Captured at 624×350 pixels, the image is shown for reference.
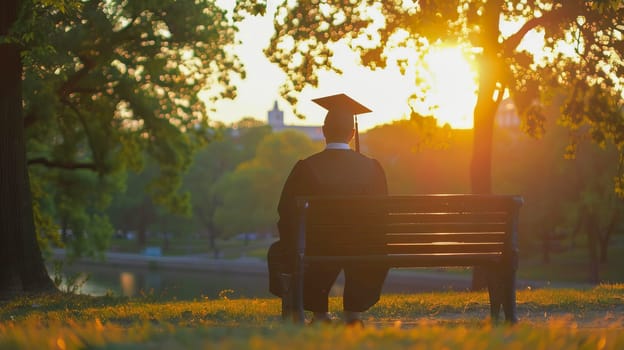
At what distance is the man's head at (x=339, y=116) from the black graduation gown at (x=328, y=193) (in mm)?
180

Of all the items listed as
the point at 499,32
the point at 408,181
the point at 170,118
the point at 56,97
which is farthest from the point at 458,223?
the point at 408,181

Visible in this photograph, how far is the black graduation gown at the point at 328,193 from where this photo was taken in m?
7.81

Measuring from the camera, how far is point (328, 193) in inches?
311

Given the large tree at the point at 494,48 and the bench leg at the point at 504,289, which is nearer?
the bench leg at the point at 504,289

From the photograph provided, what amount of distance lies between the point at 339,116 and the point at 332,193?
0.69 meters

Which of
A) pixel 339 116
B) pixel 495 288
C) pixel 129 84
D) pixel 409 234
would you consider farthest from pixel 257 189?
pixel 409 234

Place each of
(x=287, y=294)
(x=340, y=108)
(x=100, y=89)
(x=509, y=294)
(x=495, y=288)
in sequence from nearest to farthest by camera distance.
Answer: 1. (x=287, y=294)
2. (x=509, y=294)
3. (x=340, y=108)
4. (x=495, y=288)
5. (x=100, y=89)

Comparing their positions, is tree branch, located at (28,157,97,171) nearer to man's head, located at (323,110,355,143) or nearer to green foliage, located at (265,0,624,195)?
green foliage, located at (265,0,624,195)

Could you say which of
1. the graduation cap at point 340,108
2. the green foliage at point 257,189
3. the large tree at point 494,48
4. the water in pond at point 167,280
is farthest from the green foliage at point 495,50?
the green foliage at point 257,189

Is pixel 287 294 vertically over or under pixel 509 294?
over

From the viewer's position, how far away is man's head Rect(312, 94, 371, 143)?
8062mm

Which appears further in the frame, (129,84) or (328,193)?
(129,84)

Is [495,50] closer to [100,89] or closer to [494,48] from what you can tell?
[494,48]

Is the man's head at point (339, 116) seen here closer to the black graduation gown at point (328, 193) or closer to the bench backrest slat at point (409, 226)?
the black graduation gown at point (328, 193)
